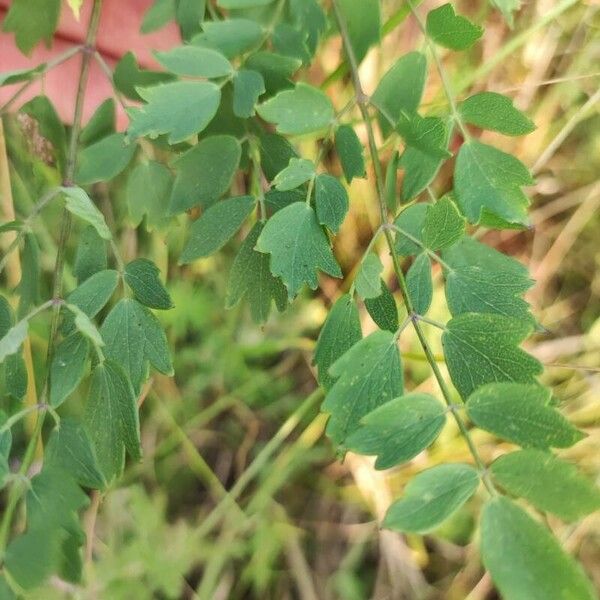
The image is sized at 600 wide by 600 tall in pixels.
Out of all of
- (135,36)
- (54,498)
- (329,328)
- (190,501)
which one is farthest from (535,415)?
(190,501)

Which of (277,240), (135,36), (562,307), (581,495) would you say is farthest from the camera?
(562,307)

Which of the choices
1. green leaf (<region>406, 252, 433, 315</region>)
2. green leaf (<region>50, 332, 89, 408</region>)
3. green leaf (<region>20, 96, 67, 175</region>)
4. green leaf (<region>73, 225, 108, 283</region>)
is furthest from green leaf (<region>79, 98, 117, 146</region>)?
green leaf (<region>406, 252, 433, 315</region>)

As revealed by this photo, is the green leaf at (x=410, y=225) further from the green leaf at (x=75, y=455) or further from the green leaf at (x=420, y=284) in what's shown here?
the green leaf at (x=75, y=455)

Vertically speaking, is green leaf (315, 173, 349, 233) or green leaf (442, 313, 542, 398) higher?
green leaf (315, 173, 349, 233)

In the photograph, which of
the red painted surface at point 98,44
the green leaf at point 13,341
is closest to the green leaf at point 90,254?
the green leaf at point 13,341

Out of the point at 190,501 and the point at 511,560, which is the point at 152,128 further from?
the point at 190,501

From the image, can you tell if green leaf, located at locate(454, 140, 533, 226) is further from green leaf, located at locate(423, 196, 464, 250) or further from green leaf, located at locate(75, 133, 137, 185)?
green leaf, located at locate(75, 133, 137, 185)
